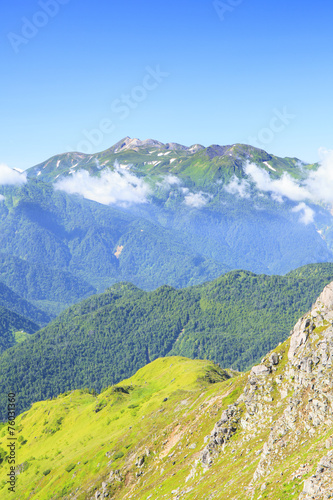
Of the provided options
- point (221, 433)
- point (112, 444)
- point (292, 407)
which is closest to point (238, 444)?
point (221, 433)

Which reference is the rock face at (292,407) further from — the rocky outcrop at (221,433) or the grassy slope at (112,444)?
the grassy slope at (112,444)

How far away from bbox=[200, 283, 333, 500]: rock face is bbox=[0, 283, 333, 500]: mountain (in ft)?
0.66

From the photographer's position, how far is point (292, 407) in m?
87.9

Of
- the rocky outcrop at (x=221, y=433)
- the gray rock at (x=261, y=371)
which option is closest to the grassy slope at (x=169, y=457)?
the rocky outcrop at (x=221, y=433)

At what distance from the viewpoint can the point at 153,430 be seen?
14338cm

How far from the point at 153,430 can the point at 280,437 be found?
71.0 metres

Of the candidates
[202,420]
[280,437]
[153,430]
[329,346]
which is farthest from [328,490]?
→ [153,430]

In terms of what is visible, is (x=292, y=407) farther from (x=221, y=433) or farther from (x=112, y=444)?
(x=112, y=444)

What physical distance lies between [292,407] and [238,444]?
55.6ft

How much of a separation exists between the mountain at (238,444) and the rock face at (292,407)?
0.66ft

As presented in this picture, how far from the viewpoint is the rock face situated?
238 ft

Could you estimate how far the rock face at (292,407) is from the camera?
72.7 metres

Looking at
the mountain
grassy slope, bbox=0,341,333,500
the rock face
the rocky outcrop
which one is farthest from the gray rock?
the rocky outcrop

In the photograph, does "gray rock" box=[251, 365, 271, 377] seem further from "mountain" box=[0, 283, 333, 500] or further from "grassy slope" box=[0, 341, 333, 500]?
"grassy slope" box=[0, 341, 333, 500]
